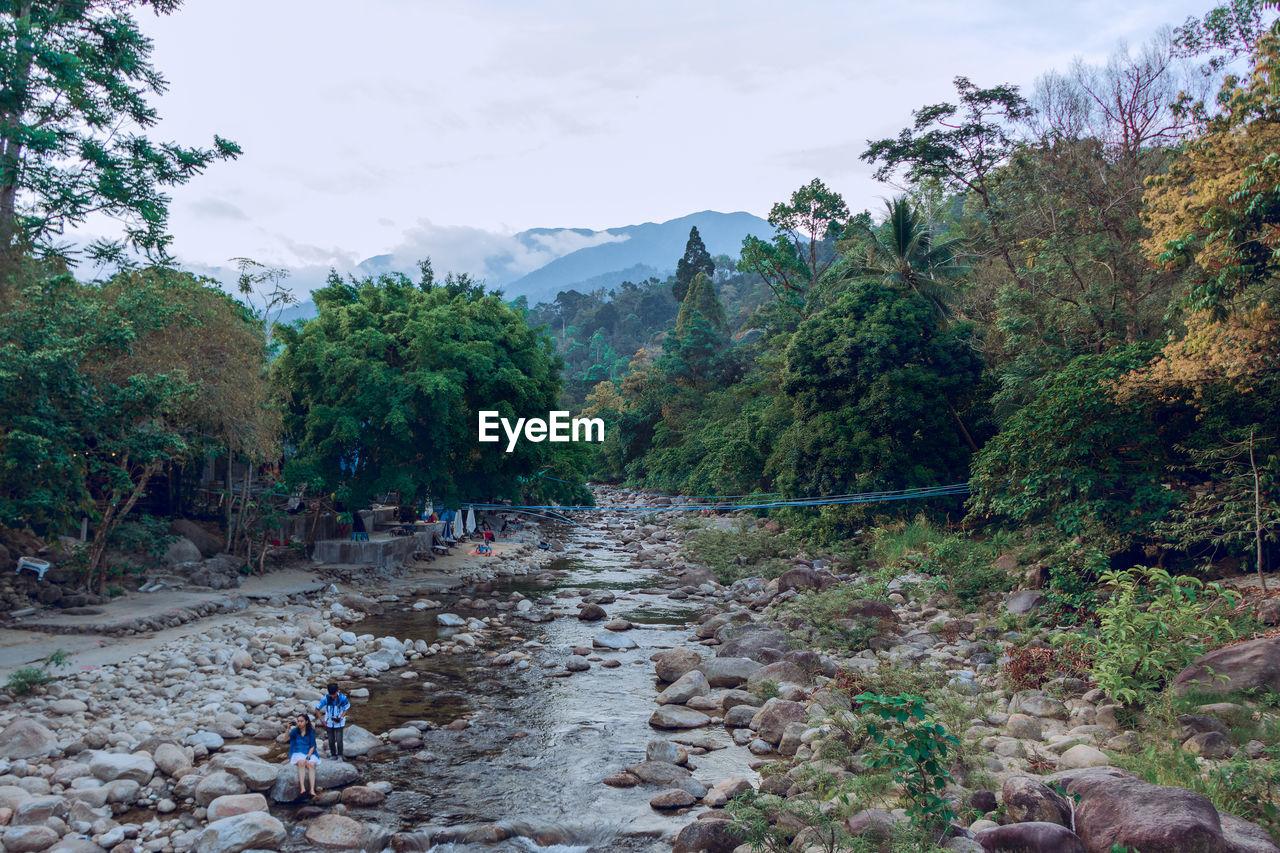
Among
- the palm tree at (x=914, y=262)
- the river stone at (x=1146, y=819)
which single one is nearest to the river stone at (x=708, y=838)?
the river stone at (x=1146, y=819)

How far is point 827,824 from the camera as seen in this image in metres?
6.52

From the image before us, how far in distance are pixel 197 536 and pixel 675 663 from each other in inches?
487

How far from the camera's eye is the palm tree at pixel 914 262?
2200 centimetres

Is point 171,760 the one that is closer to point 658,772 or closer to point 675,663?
point 658,772

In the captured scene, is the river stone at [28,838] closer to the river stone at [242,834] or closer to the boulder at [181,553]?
the river stone at [242,834]

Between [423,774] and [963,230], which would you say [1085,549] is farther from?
[963,230]

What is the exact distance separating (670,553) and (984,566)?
12611 millimetres

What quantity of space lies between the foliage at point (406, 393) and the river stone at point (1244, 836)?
51.0ft

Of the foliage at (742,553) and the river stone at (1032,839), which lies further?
the foliage at (742,553)

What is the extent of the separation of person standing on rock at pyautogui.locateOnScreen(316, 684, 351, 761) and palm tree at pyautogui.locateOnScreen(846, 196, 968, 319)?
726 inches

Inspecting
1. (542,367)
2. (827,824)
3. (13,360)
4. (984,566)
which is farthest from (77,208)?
(984,566)

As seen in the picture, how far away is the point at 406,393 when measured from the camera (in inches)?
698

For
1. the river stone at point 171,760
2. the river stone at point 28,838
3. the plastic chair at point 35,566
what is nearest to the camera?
the river stone at point 28,838

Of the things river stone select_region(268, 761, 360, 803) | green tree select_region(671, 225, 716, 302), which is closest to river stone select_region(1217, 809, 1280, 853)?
river stone select_region(268, 761, 360, 803)
